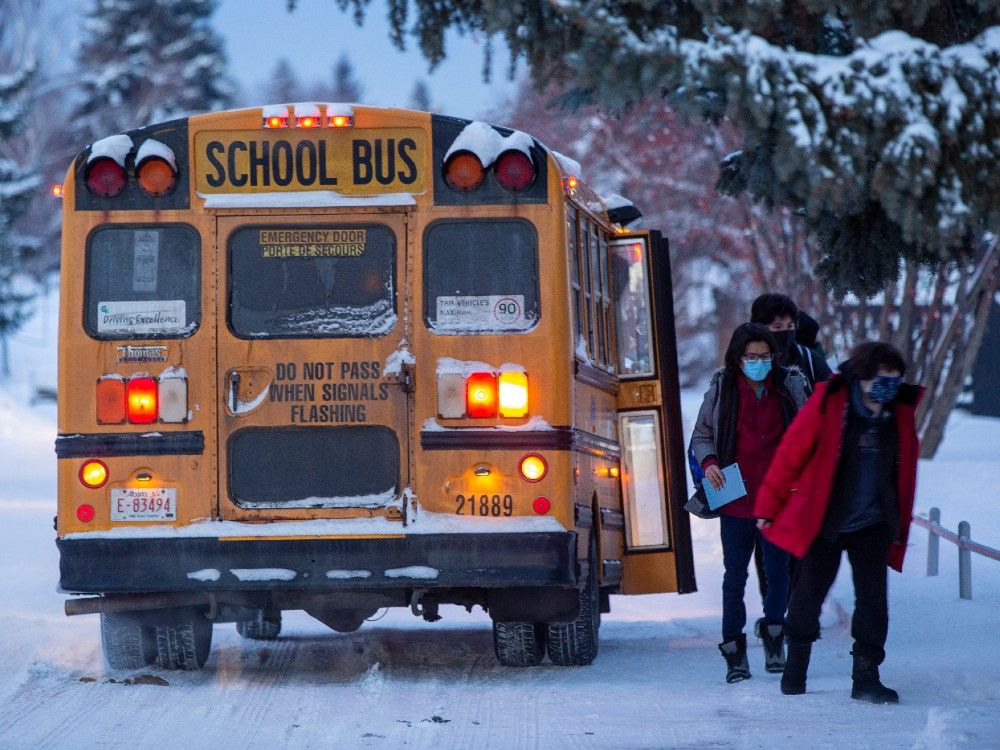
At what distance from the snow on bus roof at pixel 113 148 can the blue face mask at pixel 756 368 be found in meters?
3.12

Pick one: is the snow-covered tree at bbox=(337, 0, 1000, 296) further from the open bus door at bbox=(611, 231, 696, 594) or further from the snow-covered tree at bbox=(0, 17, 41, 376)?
the snow-covered tree at bbox=(0, 17, 41, 376)

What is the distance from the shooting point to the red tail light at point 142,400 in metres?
7.82

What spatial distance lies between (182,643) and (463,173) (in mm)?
2815

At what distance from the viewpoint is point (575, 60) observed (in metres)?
5.78

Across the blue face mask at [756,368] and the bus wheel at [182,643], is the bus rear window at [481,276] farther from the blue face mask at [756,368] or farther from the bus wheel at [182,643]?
the bus wheel at [182,643]

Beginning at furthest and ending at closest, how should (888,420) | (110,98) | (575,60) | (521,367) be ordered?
(110,98) < (521,367) < (888,420) < (575,60)

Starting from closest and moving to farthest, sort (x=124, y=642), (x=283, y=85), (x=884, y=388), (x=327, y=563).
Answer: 1. (x=884, y=388)
2. (x=327, y=563)
3. (x=124, y=642)
4. (x=283, y=85)

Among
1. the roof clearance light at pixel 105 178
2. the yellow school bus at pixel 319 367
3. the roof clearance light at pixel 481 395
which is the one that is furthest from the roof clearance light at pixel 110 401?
the roof clearance light at pixel 481 395

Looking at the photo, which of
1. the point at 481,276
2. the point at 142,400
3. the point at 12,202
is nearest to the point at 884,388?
the point at 481,276

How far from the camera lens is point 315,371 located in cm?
783

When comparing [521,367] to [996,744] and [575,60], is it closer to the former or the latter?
[575,60]

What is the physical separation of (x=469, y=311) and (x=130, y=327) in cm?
→ 160

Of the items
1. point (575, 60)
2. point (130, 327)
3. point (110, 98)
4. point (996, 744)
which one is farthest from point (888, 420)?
point (110, 98)

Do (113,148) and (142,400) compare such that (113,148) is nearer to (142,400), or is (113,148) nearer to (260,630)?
(142,400)
